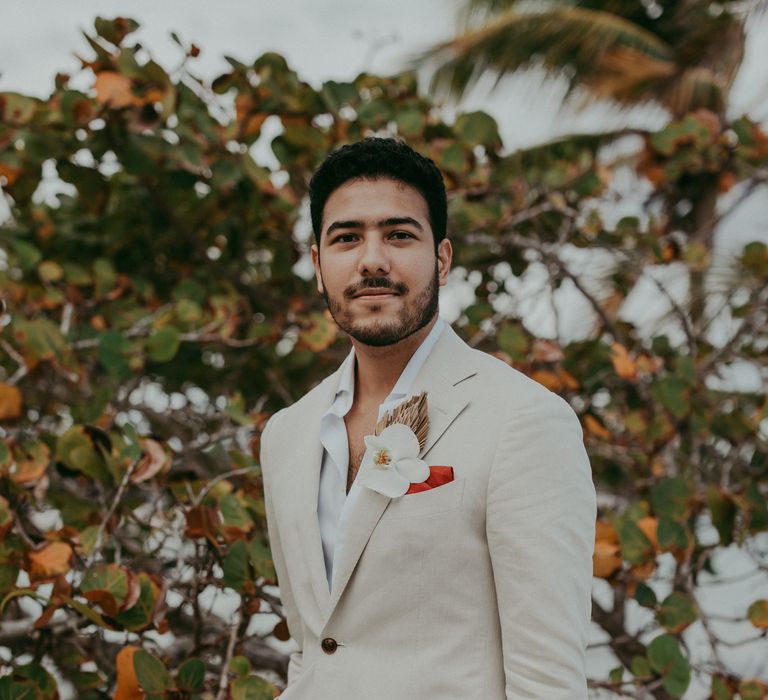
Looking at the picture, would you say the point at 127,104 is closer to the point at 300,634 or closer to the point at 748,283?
the point at 300,634

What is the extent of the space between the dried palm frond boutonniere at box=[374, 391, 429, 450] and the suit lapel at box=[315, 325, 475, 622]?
0.01m

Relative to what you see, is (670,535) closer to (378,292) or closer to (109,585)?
(378,292)

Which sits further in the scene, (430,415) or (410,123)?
(410,123)

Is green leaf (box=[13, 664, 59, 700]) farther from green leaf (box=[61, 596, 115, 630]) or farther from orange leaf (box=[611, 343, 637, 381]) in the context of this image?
orange leaf (box=[611, 343, 637, 381])

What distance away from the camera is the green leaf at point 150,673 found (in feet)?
4.65

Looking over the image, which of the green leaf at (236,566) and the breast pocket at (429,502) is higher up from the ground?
the breast pocket at (429,502)

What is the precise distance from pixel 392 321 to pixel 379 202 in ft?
0.63

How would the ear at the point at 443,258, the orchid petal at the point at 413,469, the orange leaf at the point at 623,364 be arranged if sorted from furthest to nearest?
the orange leaf at the point at 623,364
the ear at the point at 443,258
the orchid petal at the point at 413,469

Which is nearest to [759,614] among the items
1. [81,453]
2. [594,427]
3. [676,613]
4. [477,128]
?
[676,613]

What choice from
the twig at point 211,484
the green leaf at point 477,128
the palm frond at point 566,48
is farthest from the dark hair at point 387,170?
the palm frond at point 566,48

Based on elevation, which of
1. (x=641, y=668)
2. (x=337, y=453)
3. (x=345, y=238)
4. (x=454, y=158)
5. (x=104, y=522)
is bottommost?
(x=641, y=668)

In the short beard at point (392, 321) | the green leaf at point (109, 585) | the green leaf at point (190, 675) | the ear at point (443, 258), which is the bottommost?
→ the green leaf at point (190, 675)

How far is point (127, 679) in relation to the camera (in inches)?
57.5

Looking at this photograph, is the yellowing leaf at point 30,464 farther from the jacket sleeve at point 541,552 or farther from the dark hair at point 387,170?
the jacket sleeve at point 541,552
